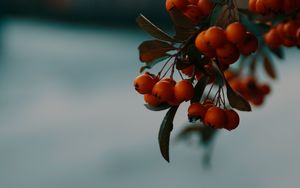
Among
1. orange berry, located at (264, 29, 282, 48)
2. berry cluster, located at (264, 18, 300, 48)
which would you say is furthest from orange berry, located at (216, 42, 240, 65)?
orange berry, located at (264, 29, 282, 48)

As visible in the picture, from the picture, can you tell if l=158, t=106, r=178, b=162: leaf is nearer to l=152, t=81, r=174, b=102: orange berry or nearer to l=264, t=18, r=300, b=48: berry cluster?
l=152, t=81, r=174, b=102: orange berry

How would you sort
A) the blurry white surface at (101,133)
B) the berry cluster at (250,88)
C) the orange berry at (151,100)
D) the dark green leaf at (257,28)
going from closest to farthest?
the orange berry at (151,100) → the dark green leaf at (257,28) → the berry cluster at (250,88) → the blurry white surface at (101,133)

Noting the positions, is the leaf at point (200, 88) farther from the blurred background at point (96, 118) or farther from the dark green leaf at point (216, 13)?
the blurred background at point (96, 118)

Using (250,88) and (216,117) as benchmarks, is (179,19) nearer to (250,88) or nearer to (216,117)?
(216,117)

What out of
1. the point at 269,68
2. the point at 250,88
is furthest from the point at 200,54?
the point at 269,68

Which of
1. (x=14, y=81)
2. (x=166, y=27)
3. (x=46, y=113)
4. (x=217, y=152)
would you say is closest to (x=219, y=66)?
(x=217, y=152)

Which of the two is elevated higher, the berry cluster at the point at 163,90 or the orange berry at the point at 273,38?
the berry cluster at the point at 163,90

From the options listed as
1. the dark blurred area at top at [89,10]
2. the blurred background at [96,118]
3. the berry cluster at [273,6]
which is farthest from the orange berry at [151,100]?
the dark blurred area at top at [89,10]
